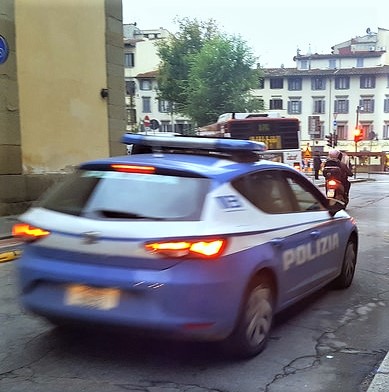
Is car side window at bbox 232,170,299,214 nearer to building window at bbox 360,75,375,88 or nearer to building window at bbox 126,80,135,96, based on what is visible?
building window at bbox 126,80,135,96

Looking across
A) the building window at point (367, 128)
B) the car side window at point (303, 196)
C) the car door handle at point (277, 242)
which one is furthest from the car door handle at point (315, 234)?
the building window at point (367, 128)

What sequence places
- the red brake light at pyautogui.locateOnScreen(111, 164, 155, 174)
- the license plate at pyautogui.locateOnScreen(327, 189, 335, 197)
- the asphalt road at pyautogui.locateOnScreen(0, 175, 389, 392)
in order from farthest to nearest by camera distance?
the license plate at pyautogui.locateOnScreen(327, 189, 335, 197) < the red brake light at pyautogui.locateOnScreen(111, 164, 155, 174) < the asphalt road at pyautogui.locateOnScreen(0, 175, 389, 392)

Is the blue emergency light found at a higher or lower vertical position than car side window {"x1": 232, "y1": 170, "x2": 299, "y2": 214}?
higher

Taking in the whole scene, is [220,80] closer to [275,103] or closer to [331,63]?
[275,103]

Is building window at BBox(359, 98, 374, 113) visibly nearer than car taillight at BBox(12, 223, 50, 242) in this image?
No

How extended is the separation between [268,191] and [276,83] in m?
69.0

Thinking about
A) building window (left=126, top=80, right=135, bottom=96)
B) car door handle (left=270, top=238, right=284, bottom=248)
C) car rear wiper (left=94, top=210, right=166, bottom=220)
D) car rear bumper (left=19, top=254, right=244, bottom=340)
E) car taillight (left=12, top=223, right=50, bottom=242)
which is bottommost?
car rear bumper (left=19, top=254, right=244, bottom=340)

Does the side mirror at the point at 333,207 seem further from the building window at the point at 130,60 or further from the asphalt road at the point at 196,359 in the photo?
the building window at the point at 130,60

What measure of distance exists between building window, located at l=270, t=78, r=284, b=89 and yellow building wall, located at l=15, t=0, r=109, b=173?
193ft

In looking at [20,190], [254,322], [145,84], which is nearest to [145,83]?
[145,84]

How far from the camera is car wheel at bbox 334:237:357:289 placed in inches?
234

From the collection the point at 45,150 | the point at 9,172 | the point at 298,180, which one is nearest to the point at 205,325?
the point at 298,180

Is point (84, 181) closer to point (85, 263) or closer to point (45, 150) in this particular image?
point (85, 263)

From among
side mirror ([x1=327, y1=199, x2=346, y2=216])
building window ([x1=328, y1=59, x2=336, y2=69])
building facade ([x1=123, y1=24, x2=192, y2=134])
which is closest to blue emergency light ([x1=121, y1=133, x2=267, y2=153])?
side mirror ([x1=327, y1=199, x2=346, y2=216])
